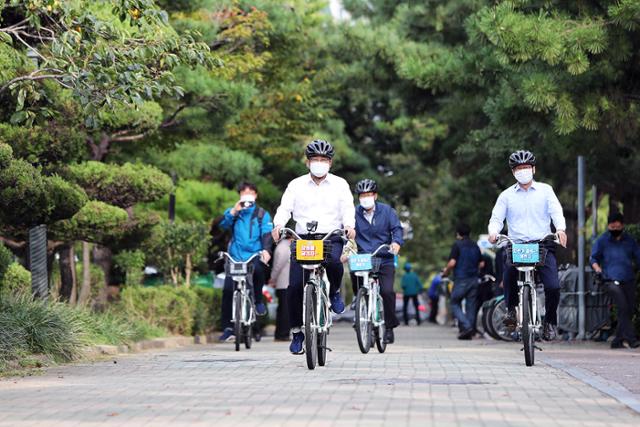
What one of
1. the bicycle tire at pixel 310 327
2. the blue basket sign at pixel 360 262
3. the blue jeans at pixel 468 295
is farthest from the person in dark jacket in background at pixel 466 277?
the bicycle tire at pixel 310 327

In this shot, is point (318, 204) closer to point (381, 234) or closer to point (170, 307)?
point (381, 234)

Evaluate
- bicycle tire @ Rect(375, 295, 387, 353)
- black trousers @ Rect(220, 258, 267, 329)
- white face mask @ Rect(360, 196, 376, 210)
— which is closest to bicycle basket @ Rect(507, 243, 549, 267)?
bicycle tire @ Rect(375, 295, 387, 353)

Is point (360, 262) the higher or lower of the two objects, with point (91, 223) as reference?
lower

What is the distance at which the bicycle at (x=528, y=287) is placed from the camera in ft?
44.1

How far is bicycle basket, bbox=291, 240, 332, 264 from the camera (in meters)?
12.5

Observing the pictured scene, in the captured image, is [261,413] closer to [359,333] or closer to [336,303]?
[336,303]

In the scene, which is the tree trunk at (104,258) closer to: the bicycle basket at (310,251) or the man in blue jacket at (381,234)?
the man in blue jacket at (381,234)

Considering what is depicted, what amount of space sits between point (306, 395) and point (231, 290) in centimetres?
915

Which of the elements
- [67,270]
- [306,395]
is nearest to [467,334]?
[67,270]

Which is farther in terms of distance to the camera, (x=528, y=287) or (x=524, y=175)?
(x=524, y=175)

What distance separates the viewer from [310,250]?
12.5 m

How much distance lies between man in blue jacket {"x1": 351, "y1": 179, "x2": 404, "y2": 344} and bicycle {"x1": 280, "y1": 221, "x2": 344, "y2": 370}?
3.23m

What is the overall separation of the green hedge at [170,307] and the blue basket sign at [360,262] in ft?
16.1

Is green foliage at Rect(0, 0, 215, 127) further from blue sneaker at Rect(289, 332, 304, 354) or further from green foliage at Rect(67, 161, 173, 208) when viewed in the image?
green foliage at Rect(67, 161, 173, 208)
